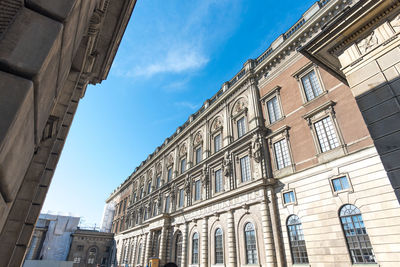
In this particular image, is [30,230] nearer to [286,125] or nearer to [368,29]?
[368,29]

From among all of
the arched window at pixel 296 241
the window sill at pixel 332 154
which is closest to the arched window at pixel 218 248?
the arched window at pixel 296 241

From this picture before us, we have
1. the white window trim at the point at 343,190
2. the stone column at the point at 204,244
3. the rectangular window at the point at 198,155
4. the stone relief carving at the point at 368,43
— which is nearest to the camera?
the stone relief carving at the point at 368,43

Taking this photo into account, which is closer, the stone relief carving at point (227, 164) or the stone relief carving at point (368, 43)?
the stone relief carving at point (368, 43)

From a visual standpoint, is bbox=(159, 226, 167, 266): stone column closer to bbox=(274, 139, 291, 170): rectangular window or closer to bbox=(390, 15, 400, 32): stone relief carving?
bbox=(274, 139, 291, 170): rectangular window

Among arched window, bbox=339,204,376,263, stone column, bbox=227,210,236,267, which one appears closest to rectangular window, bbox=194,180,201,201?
stone column, bbox=227,210,236,267

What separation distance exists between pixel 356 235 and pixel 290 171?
17.1 ft

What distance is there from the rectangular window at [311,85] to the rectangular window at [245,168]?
23.1ft

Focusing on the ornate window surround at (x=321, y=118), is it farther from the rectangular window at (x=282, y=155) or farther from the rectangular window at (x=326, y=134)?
the rectangular window at (x=282, y=155)

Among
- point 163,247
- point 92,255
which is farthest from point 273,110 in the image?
point 92,255

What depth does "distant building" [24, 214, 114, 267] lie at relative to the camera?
41406 mm

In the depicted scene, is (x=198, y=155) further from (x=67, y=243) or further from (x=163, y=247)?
(x=67, y=243)

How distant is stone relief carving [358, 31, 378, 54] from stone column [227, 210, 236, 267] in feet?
50.5

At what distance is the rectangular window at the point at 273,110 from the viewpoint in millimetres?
18133

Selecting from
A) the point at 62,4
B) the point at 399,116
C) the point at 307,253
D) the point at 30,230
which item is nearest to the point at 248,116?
the point at 307,253
